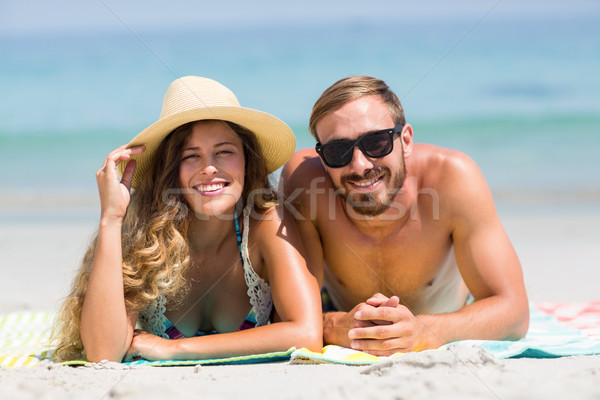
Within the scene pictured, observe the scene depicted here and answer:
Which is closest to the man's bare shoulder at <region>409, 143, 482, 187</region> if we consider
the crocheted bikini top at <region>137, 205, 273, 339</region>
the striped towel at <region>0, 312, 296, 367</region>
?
the crocheted bikini top at <region>137, 205, 273, 339</region>

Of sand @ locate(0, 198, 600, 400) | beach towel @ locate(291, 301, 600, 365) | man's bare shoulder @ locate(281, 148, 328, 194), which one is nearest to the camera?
sand @ locate(0, 198, 600, 400)

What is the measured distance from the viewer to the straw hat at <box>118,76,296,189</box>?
3412 millimetres

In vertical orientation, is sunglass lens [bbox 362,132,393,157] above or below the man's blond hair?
below

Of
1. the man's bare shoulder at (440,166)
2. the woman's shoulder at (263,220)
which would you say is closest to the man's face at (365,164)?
the man's bare shoulder at (440,166)

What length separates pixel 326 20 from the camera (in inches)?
1194

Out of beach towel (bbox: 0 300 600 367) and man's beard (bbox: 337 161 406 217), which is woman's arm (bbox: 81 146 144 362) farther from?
man's beard (bbox: 337 161 406 217)

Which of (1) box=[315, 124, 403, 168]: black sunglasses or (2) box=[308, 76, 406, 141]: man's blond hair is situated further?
(2) box=[308, 76, 406, 141]: man's blond hair

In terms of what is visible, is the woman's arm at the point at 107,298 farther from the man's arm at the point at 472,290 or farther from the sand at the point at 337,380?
the man's arm at the point at 472,290

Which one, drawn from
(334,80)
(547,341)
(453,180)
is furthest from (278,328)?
(334,80)

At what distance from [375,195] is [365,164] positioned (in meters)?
0.24

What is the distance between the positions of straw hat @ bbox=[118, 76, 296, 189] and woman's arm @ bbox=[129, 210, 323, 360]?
0.60 meters

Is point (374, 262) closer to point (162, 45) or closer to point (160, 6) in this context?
point (162, 45)

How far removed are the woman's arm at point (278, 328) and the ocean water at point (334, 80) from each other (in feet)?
23.2

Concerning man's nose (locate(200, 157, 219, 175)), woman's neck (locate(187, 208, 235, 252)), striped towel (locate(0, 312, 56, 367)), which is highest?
man's nose (locate(200, 157, 219, 175))
